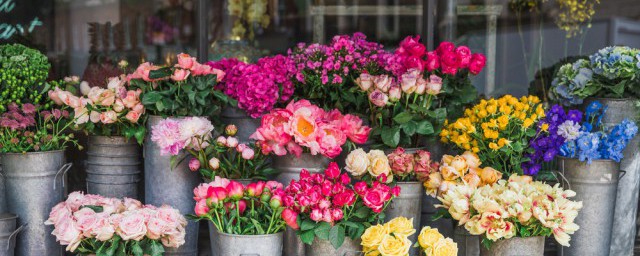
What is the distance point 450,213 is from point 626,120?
2.53 ft

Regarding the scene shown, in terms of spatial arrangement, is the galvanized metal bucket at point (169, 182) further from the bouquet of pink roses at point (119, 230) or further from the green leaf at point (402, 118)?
the green leaf at point (402, 118)

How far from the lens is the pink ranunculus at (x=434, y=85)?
247cm

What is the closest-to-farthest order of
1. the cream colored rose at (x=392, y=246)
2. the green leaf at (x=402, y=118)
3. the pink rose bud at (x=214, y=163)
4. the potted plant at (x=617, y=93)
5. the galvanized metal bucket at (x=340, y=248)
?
the cream colored rose at (x=392, y=246)
the galvanized metal bucket at (x=340, y=248)
the pink rose bud at (x=214, y=163)
the green leaf at (x=402, y=118)
the potted plant at (x=617, y=93)

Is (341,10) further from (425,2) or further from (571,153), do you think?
(571,153)

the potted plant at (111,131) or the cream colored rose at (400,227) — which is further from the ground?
the potted plant at (111,131)

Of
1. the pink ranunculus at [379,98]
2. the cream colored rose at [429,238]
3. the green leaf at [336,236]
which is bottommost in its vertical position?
the cream colored rose at [429,238]

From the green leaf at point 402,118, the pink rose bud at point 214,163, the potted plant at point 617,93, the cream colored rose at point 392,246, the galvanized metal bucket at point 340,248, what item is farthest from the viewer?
the potted plant at point 617,93

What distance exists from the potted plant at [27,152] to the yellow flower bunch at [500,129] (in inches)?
56.0

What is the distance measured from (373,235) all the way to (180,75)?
34.4 inches

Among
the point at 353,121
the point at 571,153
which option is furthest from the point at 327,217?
the point at 571,153

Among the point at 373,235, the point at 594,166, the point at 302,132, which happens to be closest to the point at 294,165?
the point at 302,132

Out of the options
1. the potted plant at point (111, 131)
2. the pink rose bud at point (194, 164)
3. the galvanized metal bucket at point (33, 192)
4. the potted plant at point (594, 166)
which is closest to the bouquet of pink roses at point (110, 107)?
the potted plant at point (111, 131)

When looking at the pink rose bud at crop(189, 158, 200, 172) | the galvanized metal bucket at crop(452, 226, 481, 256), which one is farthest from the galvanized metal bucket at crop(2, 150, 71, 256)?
the galvanized metal bucket at crop(452, 226, 481, 256)

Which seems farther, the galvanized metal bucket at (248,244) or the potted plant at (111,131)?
the potted plant at (111,131)
